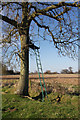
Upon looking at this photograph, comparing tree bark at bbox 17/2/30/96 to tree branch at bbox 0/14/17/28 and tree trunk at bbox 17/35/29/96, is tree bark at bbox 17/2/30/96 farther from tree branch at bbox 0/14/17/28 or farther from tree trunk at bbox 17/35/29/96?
tree branch at bbox 0/14/17/28

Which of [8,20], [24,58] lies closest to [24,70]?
[24,58]

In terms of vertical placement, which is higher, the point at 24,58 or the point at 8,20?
the point at 8,20

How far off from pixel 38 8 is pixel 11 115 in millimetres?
4871

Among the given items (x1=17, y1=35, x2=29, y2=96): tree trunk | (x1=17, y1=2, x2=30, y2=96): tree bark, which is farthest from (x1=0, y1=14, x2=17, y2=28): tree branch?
(x1=17, y1=35, x2=29, y2=96): tree trunk

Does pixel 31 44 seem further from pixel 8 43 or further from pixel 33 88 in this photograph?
pixel 33 88

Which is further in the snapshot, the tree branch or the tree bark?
the tree bark

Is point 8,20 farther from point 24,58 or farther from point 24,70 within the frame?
point 24,70

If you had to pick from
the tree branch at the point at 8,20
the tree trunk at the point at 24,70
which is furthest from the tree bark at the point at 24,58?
the tree branch at the point at 8,20

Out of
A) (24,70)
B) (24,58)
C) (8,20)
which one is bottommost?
(24,70)

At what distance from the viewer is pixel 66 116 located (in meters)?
3.65

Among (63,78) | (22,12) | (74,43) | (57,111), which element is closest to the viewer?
(57,111)

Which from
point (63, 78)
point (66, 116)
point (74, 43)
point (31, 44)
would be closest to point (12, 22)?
point (31, 44)

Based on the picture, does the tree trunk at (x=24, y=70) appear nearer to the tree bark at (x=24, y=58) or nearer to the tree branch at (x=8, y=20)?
the tree bark at (x=24, y=58)

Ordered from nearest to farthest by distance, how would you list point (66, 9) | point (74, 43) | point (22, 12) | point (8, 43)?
point (66, 9) → point (8, 43) → point (22, 12) → point (74, 43)
